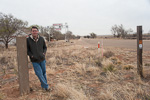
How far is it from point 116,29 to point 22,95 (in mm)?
53707

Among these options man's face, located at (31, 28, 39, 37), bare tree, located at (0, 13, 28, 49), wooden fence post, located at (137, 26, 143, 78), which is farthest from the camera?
bare tree, located at (0, 13, 28, 49)

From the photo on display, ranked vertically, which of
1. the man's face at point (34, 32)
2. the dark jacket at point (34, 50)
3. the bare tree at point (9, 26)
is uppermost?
the bare tree at point (9, 26)

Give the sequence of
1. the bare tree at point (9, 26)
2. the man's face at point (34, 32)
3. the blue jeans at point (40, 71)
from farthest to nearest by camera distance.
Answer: the bare tree at point (9, 26), the blue jeans at point (40, 71), the man's face at point (34, 32)

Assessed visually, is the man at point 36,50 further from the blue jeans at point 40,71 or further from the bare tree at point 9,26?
the bare tree at point 9,26

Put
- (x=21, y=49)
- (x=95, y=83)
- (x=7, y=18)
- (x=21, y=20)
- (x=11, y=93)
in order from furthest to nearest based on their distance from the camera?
(x=21, y=20)
(x=7, y=18)
(x=95, y=83)
(x=11, y=93)
(x=21, y=49)

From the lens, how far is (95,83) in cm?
380

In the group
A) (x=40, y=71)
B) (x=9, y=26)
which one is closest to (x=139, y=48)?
(x=40, y=71)

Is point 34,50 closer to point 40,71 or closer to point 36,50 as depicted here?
point 36,50

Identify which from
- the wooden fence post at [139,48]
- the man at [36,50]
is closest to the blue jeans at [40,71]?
the man at [36,50]

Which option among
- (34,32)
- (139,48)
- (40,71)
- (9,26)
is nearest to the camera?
(34,32)

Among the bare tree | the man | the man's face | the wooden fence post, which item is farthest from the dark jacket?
the bare tree

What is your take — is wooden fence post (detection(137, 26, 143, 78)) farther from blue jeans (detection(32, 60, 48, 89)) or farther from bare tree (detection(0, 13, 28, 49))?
bare tree (detection(0, 13, 28, 49))

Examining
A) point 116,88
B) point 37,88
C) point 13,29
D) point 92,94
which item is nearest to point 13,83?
point 37,88

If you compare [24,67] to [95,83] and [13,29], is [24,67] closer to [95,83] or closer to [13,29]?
[95,83]
